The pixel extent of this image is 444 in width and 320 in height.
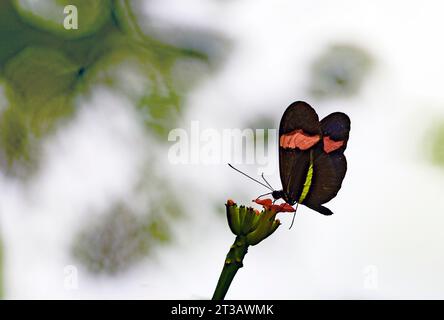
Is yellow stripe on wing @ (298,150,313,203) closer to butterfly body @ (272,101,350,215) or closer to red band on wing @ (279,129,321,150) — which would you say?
butterfly body @ (272,101,350,215)

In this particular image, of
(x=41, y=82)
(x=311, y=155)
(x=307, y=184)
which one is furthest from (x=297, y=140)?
(x=41, y=82)

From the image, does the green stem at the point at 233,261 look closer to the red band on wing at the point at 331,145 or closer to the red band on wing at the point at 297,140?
the red band on wing at the point at 297,140

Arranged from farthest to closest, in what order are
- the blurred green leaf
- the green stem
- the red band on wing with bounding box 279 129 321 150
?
the blurred green leaf
the red band on wing with bounding box 279 129 321 150
the green stem

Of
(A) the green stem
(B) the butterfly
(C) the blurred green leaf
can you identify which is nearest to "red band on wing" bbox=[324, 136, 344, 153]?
(B) the butterfly

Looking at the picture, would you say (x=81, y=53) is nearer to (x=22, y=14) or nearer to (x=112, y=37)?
(x=112, y=37)

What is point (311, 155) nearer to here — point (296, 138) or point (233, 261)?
point (296, 138)

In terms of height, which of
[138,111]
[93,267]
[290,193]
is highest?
[138,111]

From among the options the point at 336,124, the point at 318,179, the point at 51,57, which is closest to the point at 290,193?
the point at 318,179
